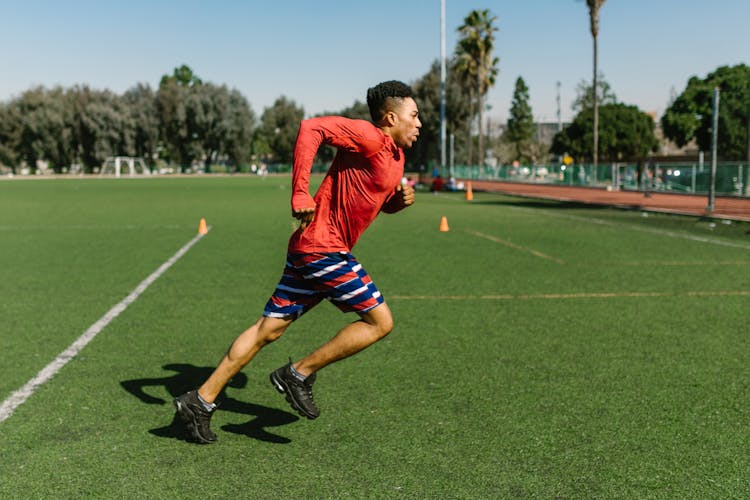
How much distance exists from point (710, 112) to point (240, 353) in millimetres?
72606

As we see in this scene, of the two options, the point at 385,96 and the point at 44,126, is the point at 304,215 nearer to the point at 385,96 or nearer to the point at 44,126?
the point at 385,96

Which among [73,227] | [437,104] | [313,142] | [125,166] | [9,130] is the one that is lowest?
[73,227]

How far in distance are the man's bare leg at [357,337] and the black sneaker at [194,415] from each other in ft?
1.77

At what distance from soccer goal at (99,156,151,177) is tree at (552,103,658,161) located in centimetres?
5151

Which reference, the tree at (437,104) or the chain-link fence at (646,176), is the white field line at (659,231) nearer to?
the chain-link fence at (646,176)

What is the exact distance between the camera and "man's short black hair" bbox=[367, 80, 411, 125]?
12.8 ft

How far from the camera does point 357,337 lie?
13.1 feet

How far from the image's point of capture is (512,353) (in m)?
6.10

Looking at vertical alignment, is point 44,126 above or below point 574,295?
above

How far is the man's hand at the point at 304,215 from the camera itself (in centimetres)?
354

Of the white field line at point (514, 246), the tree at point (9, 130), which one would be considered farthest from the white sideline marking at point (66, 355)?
the tree at point (9, 130)

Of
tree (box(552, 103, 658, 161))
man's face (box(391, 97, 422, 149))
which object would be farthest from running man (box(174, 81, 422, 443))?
tree (box(552, 103, 658, 161))

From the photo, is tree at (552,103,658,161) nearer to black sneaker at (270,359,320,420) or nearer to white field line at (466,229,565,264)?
white field line at (466,229,565,264)

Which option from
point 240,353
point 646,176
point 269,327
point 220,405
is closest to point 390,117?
point 269,327
